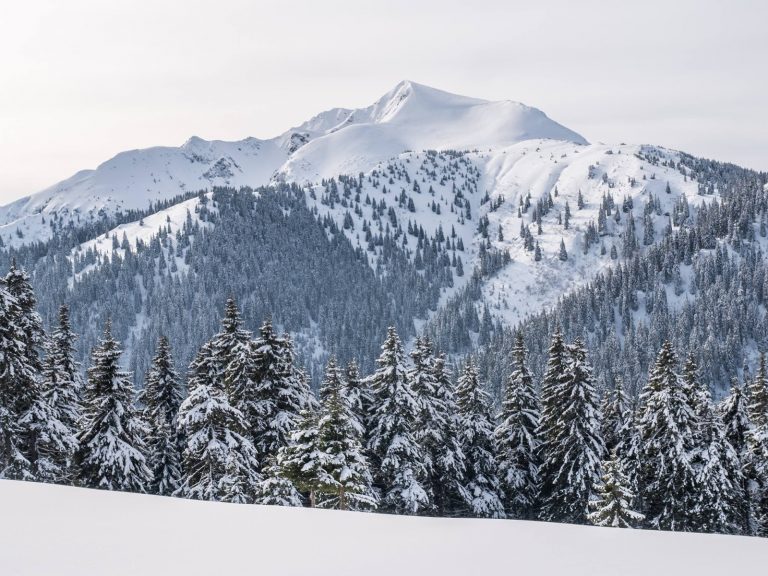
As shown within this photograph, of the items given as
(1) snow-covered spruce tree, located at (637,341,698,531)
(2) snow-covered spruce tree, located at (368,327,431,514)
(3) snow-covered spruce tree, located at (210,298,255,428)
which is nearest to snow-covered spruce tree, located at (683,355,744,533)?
(1) snow-covered spruce tree, located at (637,341,698,531)

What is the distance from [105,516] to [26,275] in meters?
20.9

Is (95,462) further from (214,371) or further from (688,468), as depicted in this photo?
(688,468)

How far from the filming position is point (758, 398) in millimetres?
36938

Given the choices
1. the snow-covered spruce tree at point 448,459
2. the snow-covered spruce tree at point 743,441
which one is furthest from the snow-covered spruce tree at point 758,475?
the snow-covered spruce tree at point 448,459

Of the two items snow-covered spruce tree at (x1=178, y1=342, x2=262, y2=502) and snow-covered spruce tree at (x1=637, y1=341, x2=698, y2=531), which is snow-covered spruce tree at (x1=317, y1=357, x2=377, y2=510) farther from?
snow-covered spruce tree at (x1=637, y1=341, x2=698, y2=531)

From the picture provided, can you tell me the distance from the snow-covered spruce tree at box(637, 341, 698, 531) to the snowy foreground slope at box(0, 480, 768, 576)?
27.5m

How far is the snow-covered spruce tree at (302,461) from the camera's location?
28.8m

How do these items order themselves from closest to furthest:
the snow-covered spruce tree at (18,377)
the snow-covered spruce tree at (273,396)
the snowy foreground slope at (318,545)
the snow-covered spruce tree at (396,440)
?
the snowy foreground slope at (318,545), the snow-covered spruce tree at (18,377), the snow-covered spruce tree at (273,396), the snow-covered spruce tree at (396,440)

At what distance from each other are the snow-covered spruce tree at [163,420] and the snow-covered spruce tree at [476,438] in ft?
56.4

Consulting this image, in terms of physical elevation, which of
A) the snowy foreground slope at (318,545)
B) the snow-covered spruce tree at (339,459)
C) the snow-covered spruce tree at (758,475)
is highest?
the snowy foreground slope at (318,545)

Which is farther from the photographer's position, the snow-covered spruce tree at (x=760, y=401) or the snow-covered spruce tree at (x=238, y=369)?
the snow-covered spruce tree at (x=760, y=401)

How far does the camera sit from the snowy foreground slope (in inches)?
356

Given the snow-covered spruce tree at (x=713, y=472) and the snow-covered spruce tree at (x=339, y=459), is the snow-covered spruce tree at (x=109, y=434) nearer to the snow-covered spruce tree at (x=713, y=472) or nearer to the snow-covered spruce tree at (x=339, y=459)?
the snow-covered spruce tree at (x=339, y=459)

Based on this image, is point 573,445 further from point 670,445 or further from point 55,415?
point 55,415
